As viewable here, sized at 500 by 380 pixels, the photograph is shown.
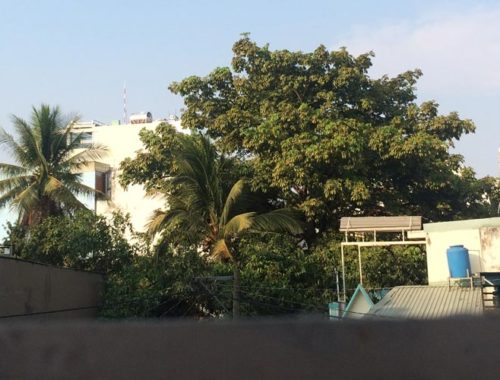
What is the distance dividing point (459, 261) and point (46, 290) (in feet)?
28.6

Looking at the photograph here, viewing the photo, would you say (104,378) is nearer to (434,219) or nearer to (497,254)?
(497,254)

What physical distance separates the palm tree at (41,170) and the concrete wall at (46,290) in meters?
3.96

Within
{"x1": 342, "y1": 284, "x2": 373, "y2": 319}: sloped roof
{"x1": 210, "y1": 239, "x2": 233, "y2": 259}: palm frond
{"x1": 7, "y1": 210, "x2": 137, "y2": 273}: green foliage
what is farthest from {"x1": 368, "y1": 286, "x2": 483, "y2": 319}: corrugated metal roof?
{"x1": 7, "y1": 210, "x2": 137, "y2": 273}: green foliage

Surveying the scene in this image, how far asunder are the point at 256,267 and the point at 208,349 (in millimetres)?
11052

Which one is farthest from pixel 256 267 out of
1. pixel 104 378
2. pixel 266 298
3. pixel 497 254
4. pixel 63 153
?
pixel 104 378

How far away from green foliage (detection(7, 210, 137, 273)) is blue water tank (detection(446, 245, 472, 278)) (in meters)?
8.57

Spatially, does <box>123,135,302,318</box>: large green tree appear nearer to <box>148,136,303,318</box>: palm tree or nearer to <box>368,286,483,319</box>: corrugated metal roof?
<box>148,136,303,318</box>: palm tree

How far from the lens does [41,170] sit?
18.9 meters

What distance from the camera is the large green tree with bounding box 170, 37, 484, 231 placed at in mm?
15102

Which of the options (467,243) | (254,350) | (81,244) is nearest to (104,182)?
(81,244)

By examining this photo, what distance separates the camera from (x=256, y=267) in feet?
47.9

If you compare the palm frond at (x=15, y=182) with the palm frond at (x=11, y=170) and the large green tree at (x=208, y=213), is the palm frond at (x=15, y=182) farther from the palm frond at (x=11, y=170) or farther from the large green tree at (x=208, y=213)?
the large green tree at (x=208, y=213)

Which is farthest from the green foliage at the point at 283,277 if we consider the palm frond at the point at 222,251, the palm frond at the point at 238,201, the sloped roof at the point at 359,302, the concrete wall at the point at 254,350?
the concrete wall at the point at 254,350

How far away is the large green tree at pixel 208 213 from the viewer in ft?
50.5
